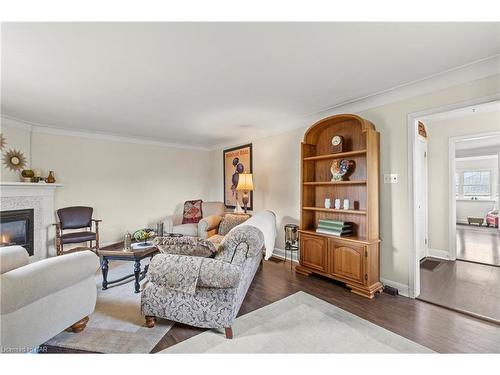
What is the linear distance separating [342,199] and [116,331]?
291 cm

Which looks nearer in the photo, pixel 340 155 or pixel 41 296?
pixel 41 296

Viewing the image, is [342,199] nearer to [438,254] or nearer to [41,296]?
[438,254]

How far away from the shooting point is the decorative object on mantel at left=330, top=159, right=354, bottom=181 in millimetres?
2950

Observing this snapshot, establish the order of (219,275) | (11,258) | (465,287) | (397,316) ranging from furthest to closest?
(465,287), (397,316), (219,275), (11,258)

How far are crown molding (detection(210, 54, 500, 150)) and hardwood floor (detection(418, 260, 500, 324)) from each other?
2202 millimetres

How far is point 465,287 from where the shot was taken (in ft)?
8.80

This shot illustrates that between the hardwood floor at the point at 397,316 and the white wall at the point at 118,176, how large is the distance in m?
3.30

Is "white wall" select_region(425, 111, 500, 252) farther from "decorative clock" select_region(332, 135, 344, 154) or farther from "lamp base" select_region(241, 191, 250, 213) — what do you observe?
"lamp base" select_region(241, 191, 250, 213)

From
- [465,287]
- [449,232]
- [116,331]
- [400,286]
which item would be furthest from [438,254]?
[116,331]

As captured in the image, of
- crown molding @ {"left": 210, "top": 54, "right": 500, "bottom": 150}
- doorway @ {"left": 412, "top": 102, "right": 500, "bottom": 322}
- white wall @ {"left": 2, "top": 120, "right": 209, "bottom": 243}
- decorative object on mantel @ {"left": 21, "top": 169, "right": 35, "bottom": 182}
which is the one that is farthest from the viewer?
white wall @ {"left": 2, "top": 120, "right": 209, "bottom": 243}

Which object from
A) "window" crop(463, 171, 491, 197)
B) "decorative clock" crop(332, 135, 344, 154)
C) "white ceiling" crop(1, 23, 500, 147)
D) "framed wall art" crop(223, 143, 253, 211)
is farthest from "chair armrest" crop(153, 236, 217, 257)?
"window" crop(463, 171, 491, 197)

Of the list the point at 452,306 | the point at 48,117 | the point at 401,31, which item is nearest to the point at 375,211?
the point at 452,306

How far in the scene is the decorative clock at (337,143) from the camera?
3002 millimetres


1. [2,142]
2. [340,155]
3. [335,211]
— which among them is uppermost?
[2,142]
